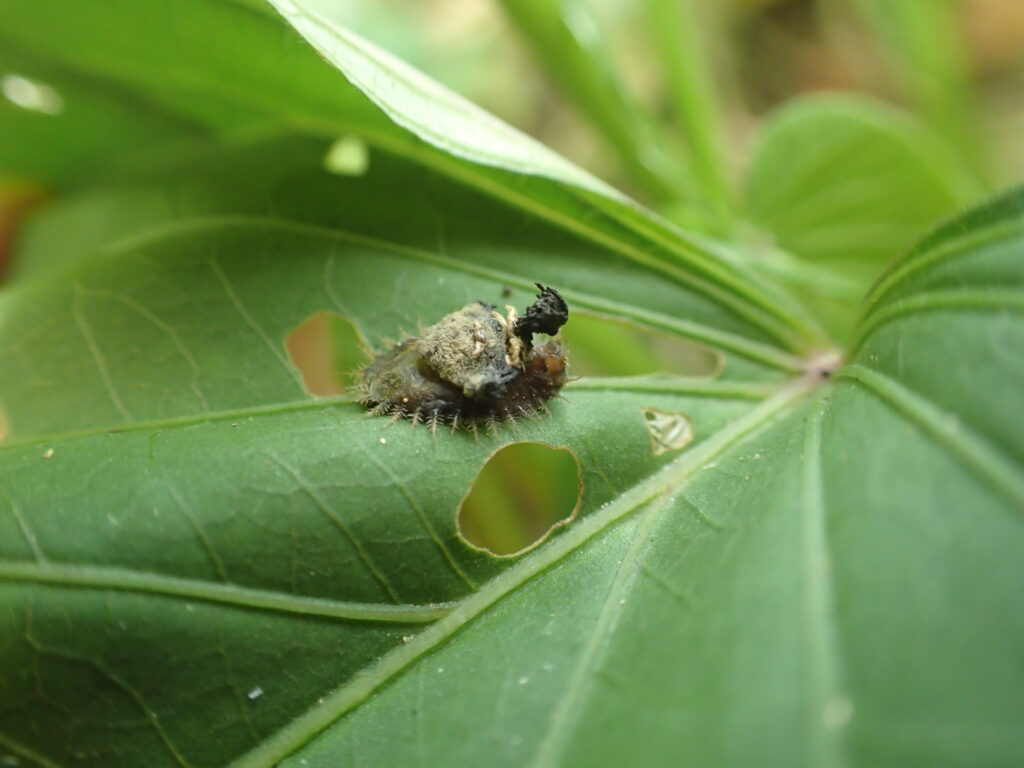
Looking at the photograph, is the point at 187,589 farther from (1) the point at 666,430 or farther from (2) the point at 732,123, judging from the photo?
(2) the point at 732,123

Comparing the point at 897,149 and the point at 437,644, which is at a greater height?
the point at 897,149

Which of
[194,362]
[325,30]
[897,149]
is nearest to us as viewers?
[325,30]

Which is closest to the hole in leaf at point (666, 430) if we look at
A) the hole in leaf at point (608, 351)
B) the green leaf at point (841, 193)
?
the hole in leaf at point (608, 351)

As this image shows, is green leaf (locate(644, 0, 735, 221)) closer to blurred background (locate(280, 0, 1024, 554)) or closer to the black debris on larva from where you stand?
blurred background (locate(280, 0, 1024, 554))

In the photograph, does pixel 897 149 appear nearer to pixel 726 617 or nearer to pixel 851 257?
pixel 851 257

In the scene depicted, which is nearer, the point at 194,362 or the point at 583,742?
the point at 583,742

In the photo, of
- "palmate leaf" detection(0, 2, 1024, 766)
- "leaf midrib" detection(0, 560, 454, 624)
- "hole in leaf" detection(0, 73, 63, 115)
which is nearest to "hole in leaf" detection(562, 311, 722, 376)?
"palmate leaf" detection(0, 2, 1024, 766)

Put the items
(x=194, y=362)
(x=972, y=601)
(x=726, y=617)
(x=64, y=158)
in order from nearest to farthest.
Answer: (x=972, y=601), (x=726, y=617), (x=194, y=362), (x=64, y=158)

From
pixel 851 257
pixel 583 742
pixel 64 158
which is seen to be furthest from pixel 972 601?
pixel 64 158
